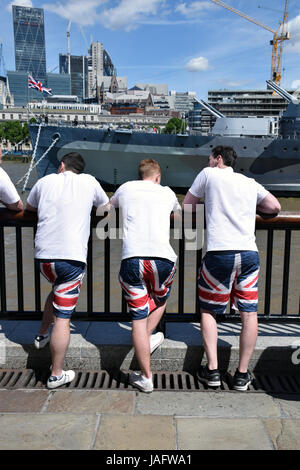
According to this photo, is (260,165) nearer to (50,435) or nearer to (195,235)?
(195,235)

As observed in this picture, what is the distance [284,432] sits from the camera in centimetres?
248

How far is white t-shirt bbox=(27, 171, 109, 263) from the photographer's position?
2.95 meters

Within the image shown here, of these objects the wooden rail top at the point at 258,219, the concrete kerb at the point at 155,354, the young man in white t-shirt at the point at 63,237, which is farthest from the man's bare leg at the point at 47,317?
the wooden rail top at the point at 258,219

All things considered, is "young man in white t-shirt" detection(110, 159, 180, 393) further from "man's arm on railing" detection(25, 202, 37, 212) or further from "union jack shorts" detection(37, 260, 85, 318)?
"man's arm on railing" detection(25, 202, 37, 212)

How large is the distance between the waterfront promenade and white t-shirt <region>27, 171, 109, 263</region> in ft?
2.80

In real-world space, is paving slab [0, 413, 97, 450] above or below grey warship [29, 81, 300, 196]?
below

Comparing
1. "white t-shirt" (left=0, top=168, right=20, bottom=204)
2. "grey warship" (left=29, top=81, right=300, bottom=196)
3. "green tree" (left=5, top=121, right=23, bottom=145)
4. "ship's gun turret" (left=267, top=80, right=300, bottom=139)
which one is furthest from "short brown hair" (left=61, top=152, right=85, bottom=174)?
"green tree" (left=5, top=121, right=23, bottom=145)

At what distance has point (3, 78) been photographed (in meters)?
188

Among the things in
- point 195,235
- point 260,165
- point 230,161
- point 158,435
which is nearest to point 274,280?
point 195,235

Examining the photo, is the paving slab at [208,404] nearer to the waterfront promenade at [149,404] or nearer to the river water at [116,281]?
the waterfront promenade at [149,404]

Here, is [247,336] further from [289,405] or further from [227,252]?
[227,252]

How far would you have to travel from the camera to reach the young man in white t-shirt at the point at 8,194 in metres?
3.14

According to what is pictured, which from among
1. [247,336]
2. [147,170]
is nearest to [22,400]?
[247,336]
